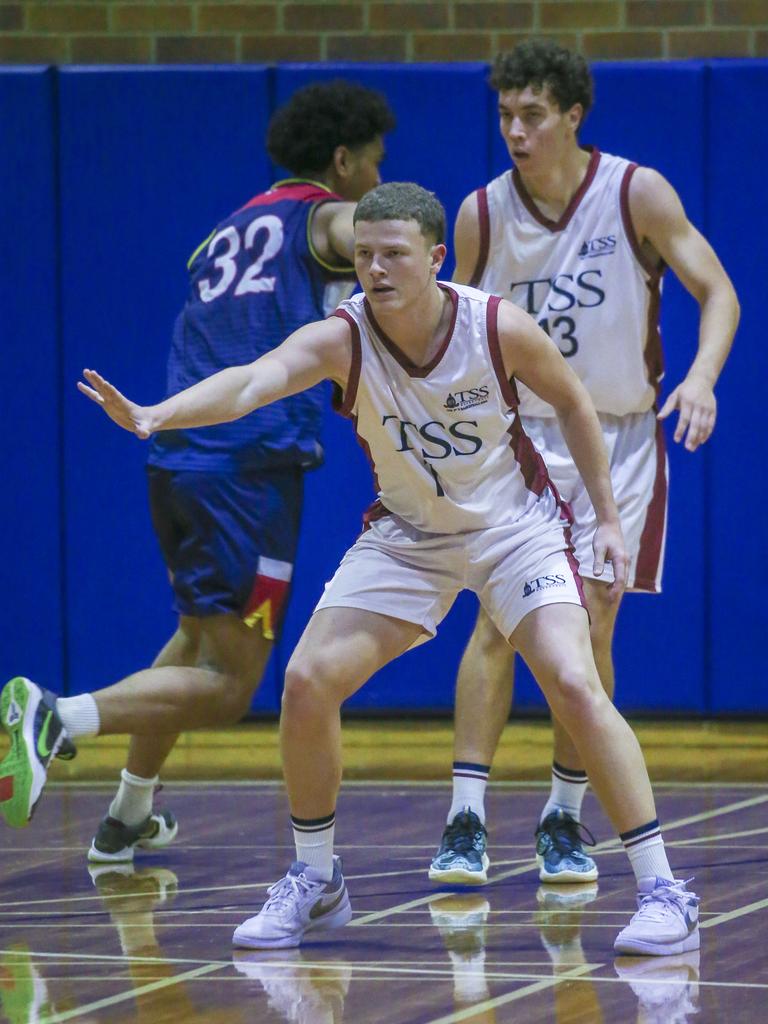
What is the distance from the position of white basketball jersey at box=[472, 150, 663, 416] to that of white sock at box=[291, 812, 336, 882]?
1.21 metres

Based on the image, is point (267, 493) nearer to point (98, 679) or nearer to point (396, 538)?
point (396, 538)

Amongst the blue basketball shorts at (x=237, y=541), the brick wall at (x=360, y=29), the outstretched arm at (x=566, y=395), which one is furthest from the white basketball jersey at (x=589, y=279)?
the brick wall at (x=360, y=29)

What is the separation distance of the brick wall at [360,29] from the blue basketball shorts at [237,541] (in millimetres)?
2704

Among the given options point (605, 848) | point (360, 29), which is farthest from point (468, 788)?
point (360, 29)

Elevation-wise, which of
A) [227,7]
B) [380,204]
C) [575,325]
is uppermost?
[227,7]

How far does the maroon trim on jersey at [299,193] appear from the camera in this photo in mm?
4520

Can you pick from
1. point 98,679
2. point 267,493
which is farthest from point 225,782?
point 267,493

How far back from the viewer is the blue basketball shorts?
171 inches

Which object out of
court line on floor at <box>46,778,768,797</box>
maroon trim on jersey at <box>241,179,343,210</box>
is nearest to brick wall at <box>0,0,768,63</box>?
maroon trim on jersey at <box>241,179,343,210</box>

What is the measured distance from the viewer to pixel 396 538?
3.68 m

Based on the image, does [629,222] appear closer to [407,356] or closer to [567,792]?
[407,356]

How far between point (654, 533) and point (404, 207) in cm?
123

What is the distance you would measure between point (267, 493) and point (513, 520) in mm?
939

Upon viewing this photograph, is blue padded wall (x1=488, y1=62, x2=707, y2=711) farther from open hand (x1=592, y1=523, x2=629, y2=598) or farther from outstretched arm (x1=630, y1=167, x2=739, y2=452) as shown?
open hand (x1=592, y1=523, x2=629, y2=598)
